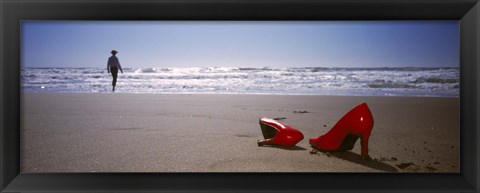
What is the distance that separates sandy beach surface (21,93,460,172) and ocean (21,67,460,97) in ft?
2.76

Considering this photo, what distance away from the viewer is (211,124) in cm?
285

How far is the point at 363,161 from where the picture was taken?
182 centimetres

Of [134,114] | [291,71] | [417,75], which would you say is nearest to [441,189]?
[134,114]

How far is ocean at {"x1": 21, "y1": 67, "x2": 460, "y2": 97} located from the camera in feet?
16.8

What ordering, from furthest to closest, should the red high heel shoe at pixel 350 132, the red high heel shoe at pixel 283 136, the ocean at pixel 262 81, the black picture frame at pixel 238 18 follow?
1. the ocean at pixel 262 81
2. the red high heel shoe at pixel 283 136
3. the red high heel shoe at pixel 350 132
4. the black picture frame at pixel 238 18

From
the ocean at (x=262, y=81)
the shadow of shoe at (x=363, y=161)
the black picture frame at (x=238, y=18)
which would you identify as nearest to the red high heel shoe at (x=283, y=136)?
the shadow of shoe at (x=363, y=161)

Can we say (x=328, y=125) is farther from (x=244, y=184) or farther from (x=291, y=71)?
(x=291, y=71)

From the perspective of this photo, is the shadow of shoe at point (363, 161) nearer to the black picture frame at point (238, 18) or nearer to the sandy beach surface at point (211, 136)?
the sandy beach surface at point (211, 136)

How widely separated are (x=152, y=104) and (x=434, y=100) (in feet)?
11.3

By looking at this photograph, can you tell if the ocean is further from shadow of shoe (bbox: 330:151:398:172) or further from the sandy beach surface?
shadow of shoe (bbox: 330:151:398:172)

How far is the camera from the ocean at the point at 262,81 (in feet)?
16.8

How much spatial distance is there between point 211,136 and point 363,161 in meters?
1.02

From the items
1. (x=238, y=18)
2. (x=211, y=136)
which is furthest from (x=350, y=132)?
(x=211, y=136)

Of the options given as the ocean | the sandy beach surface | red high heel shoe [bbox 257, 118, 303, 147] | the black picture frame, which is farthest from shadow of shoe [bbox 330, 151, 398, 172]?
the ocean
